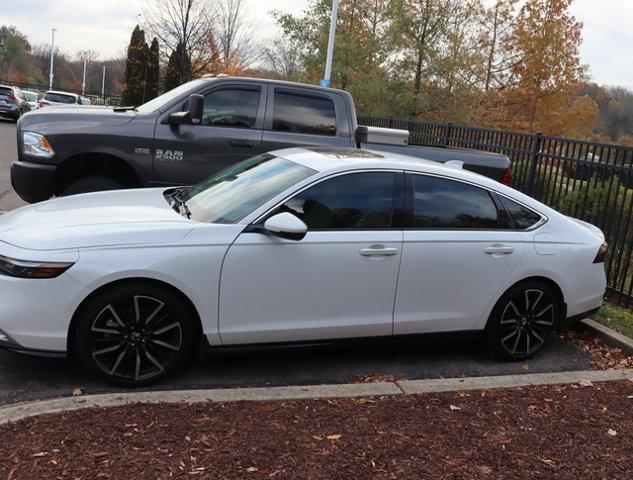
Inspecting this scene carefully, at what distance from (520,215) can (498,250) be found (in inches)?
16.2

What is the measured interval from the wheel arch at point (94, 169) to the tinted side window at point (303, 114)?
5.64 feet

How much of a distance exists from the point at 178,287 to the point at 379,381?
1547 millimetres

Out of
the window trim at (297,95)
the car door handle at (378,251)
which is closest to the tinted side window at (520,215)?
the car door handle at (378,251)

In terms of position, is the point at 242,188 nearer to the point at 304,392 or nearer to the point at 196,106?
the point at 304,392

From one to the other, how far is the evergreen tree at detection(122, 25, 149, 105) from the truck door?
75.7 ft

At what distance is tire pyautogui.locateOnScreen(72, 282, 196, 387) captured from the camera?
12.3ft

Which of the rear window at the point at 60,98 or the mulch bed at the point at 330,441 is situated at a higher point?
the rear window at the point at 60,98

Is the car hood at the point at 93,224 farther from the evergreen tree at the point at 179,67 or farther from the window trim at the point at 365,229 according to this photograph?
the evergreen tree at the point at 179,67

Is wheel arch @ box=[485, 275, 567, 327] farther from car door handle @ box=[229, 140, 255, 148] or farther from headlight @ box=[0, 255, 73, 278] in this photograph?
car door handle @ box=[229, 140, 255, 148]

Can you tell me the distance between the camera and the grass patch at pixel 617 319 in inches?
226

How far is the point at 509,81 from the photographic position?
85.6ft

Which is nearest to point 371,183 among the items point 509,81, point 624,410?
point 624,410

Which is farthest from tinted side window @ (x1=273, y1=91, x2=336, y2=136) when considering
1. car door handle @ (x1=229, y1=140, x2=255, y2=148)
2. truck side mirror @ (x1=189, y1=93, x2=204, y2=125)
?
truck side mirror @ (x1=189, y1=93, x2=204, y2=125)

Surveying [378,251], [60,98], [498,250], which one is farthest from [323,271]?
[60,98]
